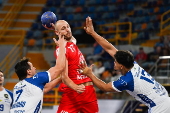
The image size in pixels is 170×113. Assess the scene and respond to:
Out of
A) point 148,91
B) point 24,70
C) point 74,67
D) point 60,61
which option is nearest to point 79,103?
point 74,67

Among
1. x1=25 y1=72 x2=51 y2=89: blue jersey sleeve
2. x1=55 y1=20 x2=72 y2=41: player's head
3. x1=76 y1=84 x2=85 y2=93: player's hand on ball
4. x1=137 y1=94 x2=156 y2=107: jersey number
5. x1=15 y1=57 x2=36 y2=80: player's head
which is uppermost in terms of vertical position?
x1=55 y1=20 x2=72 y2=41: player's head

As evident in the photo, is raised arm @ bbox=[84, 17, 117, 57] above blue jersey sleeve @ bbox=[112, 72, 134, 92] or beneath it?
above

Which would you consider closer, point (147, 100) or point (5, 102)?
point (147, 100)

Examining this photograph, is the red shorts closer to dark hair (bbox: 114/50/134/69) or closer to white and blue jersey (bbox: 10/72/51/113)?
white and blue jersey (bbox: 10/72/51/113)

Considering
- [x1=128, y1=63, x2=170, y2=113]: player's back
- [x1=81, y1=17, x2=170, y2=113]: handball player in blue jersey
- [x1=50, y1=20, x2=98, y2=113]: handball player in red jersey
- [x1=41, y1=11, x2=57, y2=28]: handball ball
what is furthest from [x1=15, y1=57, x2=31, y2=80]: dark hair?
[x1=128, y1=63, x2=170, y2=113]: player's back

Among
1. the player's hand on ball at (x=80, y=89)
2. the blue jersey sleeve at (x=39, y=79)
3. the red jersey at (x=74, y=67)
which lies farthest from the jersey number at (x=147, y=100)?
the blue jersey sleeve at (x=39, y=79)

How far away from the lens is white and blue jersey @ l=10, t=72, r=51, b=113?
618cm

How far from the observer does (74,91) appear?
7.10 m

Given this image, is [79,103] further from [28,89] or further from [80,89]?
[28,89]

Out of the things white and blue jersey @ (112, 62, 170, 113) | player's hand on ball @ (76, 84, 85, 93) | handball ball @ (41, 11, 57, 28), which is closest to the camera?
white and blue jersey @ (112, 62, 170, 113)

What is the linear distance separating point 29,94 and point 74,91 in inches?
43.7

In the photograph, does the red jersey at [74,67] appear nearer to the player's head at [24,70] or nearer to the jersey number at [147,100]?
the player's head at [24,70]

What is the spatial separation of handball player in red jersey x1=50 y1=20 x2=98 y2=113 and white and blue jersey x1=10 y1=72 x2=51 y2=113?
87cm

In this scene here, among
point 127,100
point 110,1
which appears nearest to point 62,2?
point 110,1
